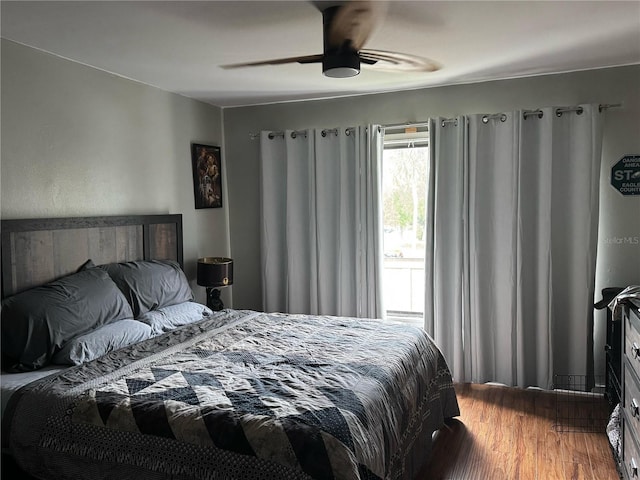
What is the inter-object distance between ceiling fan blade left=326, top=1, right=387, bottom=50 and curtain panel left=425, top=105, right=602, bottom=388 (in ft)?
5.29

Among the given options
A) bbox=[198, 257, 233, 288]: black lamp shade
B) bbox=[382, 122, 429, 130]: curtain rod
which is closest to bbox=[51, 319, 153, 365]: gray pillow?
bbox=[198, 257, 233, 288]: black lamp shade

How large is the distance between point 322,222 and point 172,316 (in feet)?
5.50

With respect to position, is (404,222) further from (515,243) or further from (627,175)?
(627,175)

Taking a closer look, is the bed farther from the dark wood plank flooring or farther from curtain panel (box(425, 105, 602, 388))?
curtain panel (box(425, 105, 602, 388))

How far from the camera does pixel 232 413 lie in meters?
2.10

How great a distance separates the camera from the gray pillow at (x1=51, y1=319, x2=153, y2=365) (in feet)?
9.08

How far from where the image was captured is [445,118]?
4.32 m

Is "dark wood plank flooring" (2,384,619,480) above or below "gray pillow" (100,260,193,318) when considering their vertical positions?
below

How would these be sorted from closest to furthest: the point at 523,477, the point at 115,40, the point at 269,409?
the point at 269,409
the point at 523,477
the point at 115,40

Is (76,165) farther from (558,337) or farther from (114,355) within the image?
(558,337)

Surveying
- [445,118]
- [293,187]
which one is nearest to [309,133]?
[293,187]

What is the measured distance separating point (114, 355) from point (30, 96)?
163cm

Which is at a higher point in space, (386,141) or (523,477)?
(386,141)

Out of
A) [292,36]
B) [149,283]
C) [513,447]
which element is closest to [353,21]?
[292,36]
